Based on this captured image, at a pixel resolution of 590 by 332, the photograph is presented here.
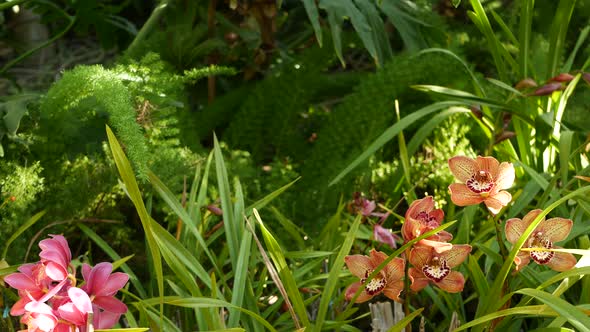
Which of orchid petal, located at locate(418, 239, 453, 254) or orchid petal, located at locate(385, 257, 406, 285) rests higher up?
orchid petal, located at locate(418, 239, 453, 254)

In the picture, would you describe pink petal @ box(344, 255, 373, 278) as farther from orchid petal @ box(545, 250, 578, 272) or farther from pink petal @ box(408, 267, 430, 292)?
orchid petal @ box(545, 250, 578, 272)

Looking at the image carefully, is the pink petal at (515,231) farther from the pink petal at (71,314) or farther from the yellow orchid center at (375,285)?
the pink petal at (71,314)

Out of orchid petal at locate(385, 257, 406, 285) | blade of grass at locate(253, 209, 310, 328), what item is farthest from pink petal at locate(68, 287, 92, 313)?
orchid petal at locate(385, 257, 406, 285)

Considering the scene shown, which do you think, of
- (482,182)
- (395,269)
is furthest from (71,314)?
(482,182)

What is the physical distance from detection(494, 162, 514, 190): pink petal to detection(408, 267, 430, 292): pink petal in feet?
0.43

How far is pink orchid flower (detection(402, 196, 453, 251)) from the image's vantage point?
0.82 meters

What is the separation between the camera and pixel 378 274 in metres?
0.88

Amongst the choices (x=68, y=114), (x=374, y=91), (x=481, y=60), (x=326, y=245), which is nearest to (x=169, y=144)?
(x=68, y=114)

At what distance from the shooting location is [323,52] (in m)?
1.68

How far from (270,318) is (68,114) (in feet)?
1.57

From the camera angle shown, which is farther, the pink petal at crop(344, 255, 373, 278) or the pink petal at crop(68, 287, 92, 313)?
the pink petal at crop(344, 255, 373, 278)

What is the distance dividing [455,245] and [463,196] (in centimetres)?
6

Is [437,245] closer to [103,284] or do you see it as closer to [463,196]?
[463,196]

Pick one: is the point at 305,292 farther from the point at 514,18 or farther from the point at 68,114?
the point at 514,18
